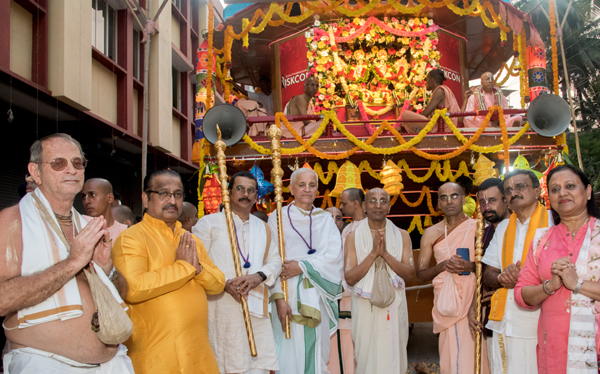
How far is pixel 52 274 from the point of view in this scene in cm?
203

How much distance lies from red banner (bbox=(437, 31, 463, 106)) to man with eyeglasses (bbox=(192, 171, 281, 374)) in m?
7.99

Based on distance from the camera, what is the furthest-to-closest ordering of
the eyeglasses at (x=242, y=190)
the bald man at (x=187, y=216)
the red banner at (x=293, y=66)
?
the red banner at (x=293, y=66) < the bald man at (x=187, y=216) < the eyeglasses at (x=242, y=190)

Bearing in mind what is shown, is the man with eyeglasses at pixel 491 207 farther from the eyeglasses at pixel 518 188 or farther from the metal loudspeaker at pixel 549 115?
the metal loudspeaker at pixel 549 115

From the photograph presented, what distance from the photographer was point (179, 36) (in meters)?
16.2

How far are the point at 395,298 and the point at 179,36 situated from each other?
14.2m

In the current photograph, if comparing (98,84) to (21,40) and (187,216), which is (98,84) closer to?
(21,40)

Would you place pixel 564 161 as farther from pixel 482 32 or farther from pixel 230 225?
pixel 230 225

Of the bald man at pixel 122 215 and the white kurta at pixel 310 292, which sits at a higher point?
the bald man at pixel 122 215

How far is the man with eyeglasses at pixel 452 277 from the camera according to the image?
4098 millimetres

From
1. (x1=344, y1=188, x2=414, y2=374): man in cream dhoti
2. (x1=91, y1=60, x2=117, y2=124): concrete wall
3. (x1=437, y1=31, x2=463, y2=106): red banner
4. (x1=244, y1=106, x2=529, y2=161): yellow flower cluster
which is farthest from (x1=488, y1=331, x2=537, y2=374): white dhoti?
(x1=91, y1=60, x2=117, y2=124): concrete wall

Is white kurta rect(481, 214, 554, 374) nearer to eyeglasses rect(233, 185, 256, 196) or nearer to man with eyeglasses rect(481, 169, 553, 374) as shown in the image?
man with eyeglasses rect(481, 169, 553, 374)

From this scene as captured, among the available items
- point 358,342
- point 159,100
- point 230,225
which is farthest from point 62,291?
point 159,100

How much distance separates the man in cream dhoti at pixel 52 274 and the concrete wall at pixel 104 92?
8.89 meters

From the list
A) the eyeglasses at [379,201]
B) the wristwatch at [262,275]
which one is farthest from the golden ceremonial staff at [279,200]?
the eyeglasses at [379,201]
